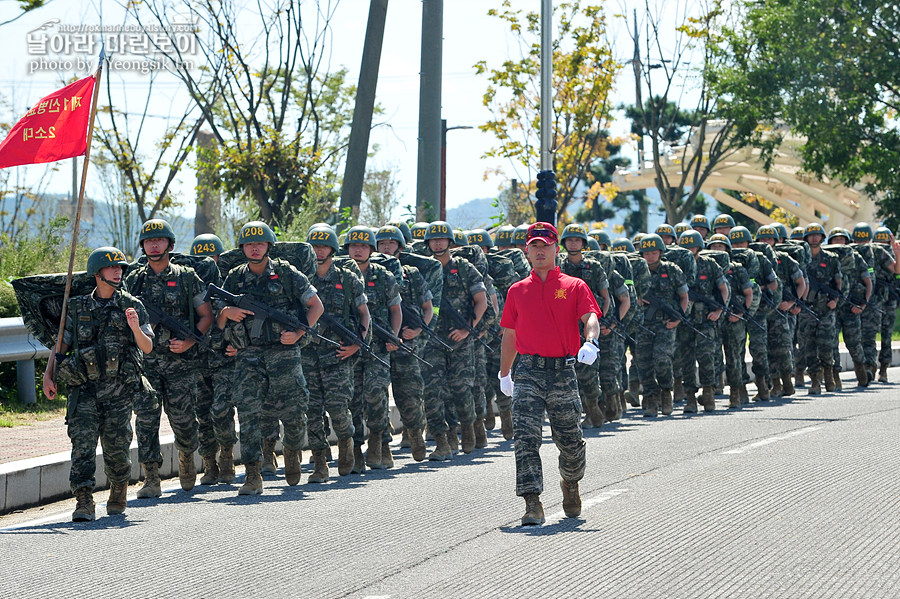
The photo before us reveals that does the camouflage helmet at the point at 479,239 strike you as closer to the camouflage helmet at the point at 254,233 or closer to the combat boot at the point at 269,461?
the combat boot at the point at 269,461

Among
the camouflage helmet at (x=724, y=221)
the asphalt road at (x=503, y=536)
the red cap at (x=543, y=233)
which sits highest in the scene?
the camouflage helmet at (x=724, y=221)

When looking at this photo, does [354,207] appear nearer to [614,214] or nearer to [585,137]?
[585,137]

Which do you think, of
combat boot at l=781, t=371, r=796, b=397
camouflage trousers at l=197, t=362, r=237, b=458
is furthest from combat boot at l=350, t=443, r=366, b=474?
combat boot at l=781, t=371, r=796, b=397

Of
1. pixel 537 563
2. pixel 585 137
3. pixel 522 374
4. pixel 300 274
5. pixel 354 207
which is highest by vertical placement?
pixel 585 137

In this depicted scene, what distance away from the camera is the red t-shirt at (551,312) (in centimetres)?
793

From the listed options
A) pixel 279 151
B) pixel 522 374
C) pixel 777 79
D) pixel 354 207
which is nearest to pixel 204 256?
pixel 522 374

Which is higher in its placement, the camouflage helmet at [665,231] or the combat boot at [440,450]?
the camouflage helmet at [665,231]

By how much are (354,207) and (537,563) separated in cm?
1181

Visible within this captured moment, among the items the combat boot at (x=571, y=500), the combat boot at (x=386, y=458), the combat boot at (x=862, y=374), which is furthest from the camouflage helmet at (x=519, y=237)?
the combat boot at (x=571, y=500)

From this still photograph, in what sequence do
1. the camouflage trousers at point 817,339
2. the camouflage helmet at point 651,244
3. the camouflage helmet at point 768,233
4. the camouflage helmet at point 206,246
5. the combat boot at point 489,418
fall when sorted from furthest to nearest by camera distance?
the camouflage helmet at point 768,233 < the camouflage trousers at point 817,339 < the camouflage helmet at point 651,244 < the combat boot at point 489,418 < the camouflage helmet at point 206,246

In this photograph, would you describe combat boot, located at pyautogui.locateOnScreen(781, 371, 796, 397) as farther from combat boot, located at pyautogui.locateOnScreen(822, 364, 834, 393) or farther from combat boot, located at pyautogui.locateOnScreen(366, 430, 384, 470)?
combat boot, located at pyautogui.locateOnScreen(366, 430, 384, 470)

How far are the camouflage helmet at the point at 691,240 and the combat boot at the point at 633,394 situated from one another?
1972mm

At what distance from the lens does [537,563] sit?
6664 mm

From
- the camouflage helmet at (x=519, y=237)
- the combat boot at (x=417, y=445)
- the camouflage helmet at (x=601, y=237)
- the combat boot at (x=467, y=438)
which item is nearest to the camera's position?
the combat boot at (x=417, y=445)
